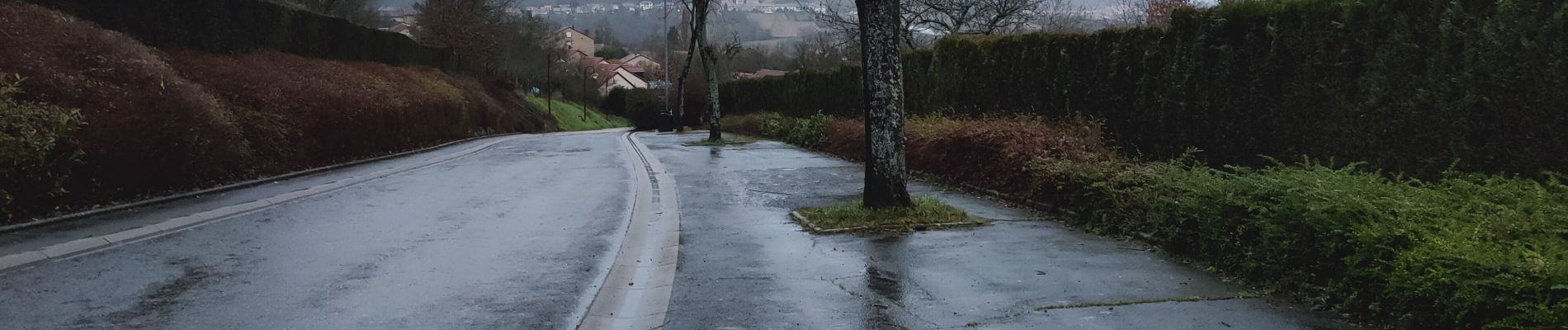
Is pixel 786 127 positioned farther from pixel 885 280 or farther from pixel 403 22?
pixel 403 22

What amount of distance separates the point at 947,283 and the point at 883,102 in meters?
3.49

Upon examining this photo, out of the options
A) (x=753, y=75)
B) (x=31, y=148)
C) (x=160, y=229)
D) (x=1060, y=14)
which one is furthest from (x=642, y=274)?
(x=753, y=75)

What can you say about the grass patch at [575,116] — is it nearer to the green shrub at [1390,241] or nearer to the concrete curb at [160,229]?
the concrete curb at [160,229]

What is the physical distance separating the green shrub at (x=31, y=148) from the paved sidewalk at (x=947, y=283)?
6350 millimetres

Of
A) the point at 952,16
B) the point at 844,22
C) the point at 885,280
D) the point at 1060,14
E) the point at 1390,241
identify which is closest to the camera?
the point at 1390,241

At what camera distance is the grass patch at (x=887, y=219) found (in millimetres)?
9445

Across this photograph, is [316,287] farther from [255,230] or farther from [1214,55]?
[1214,55]

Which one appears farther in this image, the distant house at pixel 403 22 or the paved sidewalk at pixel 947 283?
the distant house at pixel 403 22

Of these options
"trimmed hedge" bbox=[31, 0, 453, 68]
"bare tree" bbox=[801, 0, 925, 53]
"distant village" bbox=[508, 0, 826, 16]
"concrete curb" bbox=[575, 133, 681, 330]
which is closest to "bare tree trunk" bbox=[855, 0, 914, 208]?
"concrete curb" bbox=[575, 133, 681, 330]

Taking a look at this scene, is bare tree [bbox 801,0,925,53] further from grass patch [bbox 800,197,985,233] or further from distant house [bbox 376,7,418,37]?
grass patch [bbox 800,197,985,233]

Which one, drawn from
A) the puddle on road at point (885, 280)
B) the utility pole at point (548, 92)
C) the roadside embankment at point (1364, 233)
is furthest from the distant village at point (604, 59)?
the roadside embankment at point (1364, 233)

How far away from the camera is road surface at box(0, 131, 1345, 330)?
5938 mm

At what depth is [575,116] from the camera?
83.4 metres

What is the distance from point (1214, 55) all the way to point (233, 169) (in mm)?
12976
